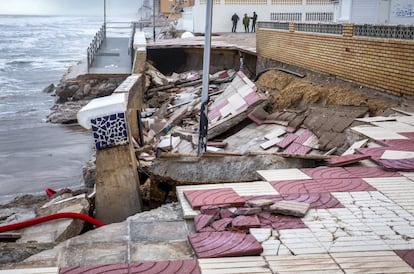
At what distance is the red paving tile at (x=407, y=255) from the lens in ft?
15.4

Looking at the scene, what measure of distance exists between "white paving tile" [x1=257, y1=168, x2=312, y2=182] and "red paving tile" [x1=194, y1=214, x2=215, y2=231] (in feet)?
4.77

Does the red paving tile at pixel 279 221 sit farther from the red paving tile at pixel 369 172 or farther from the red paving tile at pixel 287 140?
the red paving tile at pixel 287 140

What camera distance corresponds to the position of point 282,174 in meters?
6.91

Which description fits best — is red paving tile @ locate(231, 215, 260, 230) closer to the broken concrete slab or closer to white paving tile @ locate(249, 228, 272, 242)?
white paving tile @ locate(249, 228, 272, 242)

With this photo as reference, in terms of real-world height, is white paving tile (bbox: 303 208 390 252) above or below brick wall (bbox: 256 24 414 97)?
below

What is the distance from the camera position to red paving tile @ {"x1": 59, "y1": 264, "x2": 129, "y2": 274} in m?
4.47

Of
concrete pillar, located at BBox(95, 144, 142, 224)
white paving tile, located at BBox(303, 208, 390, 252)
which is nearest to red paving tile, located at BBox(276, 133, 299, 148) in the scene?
concrete pillar, located at BBox(95, 144, 142, 224)

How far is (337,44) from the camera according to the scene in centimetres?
1272

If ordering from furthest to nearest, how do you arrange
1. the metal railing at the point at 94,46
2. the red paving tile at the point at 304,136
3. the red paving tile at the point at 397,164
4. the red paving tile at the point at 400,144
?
the metal railing at the point at 94,46, the red paving tile at the point at 304,136, the red paving tile at the point at 400,144, the red paving tile at the point at 397,164

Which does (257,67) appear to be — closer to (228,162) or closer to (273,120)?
(273,120)

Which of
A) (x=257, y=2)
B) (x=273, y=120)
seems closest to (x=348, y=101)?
(x=273, y=120)

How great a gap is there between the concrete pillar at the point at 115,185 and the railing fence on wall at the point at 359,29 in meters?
5.90

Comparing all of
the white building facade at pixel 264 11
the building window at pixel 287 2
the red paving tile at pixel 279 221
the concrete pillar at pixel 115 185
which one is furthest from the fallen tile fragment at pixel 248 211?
the building window at pixel 287 2

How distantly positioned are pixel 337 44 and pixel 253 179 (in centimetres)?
656
